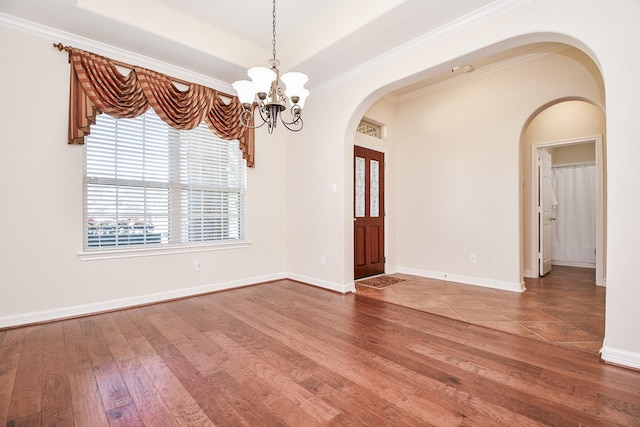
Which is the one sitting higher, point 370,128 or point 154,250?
point 370,128

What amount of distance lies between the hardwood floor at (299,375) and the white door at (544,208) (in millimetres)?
2950

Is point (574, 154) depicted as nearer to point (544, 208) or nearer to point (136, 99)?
point (544, 208)

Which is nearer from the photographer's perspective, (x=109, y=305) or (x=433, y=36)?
(x=433, y=36)

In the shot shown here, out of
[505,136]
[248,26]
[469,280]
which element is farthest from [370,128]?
[469,280]

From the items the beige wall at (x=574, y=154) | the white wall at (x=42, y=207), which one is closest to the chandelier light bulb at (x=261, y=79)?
the white wall at (x=42, y=207)

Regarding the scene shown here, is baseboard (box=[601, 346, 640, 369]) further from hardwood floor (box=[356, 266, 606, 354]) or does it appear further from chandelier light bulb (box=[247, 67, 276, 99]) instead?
chandelier light bulb (box=[247, 67, 276, 99])

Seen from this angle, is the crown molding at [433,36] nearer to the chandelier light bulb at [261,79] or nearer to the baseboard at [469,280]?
the chandelier light bulb at [261,79]

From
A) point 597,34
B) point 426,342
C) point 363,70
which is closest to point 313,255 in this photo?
point 426,342

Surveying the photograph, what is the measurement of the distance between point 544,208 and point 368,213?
2834 mm

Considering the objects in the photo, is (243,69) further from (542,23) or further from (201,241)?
(542,23)

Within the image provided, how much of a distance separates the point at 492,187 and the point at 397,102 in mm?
2207

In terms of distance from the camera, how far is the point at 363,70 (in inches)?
142

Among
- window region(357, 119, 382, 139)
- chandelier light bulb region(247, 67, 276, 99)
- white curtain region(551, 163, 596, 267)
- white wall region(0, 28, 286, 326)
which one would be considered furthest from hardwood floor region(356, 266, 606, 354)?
white wall region(0, 28, 286, 326)

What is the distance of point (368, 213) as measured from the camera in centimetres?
480
